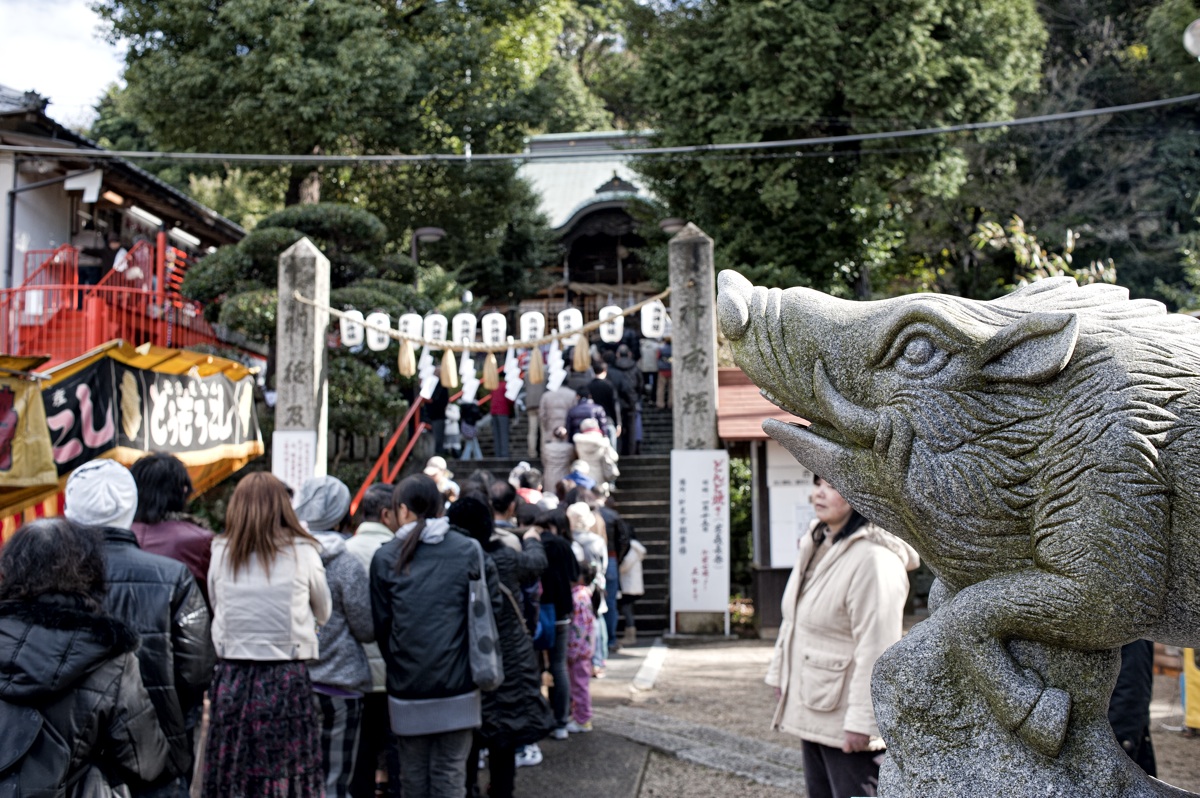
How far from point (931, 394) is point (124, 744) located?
106 inches

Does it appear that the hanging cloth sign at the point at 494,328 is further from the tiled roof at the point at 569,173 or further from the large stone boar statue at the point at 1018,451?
the tiled roof at the point at 569,173

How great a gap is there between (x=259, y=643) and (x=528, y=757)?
3153 millimetres

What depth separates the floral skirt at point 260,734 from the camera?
14.1 ft

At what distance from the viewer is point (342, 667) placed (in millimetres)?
4926

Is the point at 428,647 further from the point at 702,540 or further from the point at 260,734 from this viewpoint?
the point at 702,540

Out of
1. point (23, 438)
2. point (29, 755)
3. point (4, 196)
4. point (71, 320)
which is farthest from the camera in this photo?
point (4, 196)

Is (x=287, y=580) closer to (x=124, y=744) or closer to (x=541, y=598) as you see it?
(x=124, y=744)

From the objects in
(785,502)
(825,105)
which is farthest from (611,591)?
(825,105)

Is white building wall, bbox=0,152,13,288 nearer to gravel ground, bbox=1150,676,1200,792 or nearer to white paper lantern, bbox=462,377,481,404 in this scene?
white paper lantern, bbox=462,377,481,404

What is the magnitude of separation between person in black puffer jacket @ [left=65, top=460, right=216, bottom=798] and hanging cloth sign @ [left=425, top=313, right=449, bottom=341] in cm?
790

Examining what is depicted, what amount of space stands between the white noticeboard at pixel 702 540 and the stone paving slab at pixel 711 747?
12.3 feet

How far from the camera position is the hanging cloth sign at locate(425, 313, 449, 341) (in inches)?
464

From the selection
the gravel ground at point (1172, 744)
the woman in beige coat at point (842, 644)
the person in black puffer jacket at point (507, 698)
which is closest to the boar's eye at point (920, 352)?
the woman in beige coat at point (842, 644)

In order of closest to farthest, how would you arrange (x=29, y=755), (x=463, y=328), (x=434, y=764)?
(x=29, y=755) < (x=434, y=764) < (x=463, y=328)
